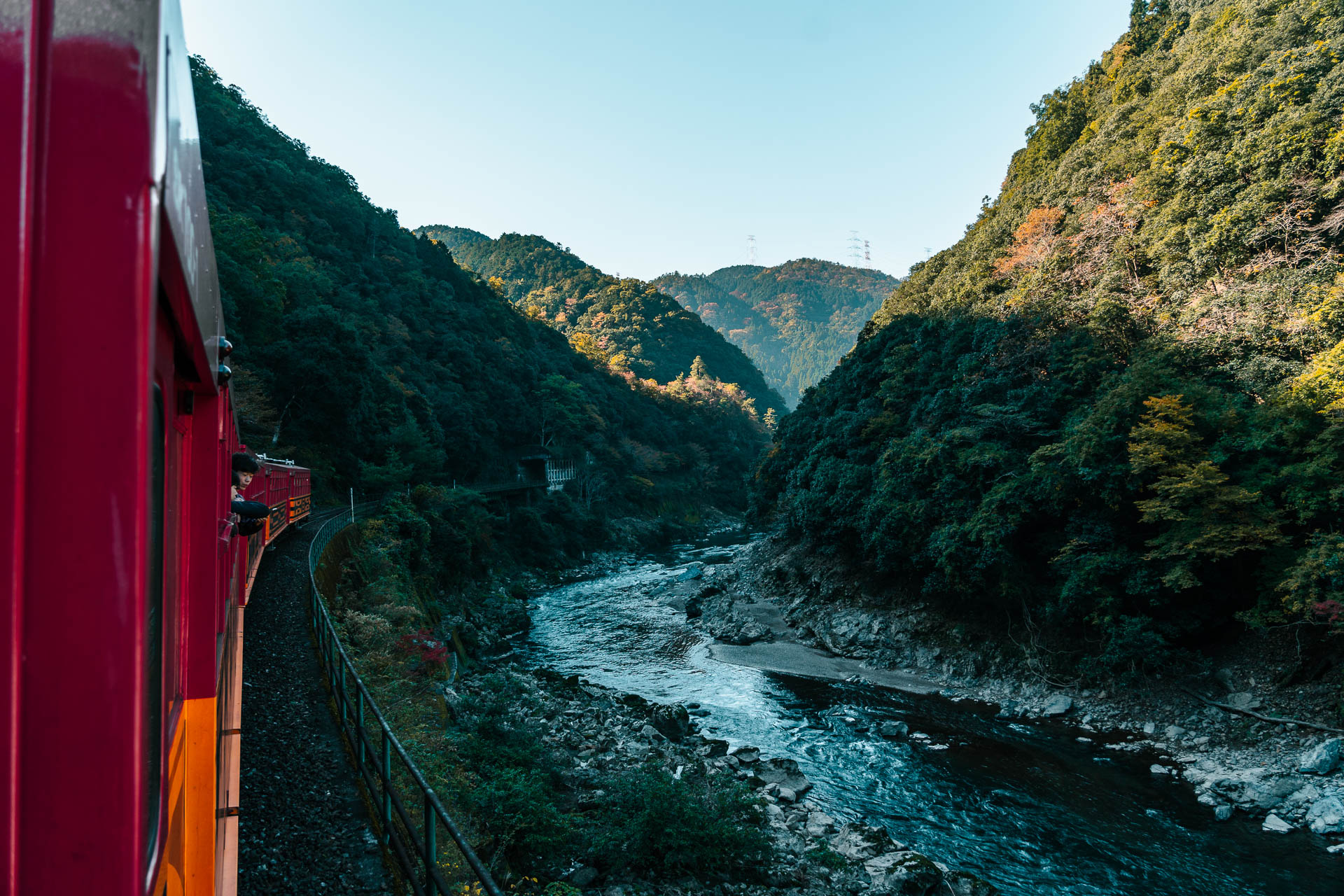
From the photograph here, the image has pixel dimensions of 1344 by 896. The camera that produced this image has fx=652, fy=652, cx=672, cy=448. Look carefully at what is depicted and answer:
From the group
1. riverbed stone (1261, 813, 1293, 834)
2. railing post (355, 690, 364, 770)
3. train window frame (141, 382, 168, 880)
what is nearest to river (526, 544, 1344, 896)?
riverbed stone (1261, 813, 1293, 834)

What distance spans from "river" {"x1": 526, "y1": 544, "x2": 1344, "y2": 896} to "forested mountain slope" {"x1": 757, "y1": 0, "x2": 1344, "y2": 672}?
3.70 m

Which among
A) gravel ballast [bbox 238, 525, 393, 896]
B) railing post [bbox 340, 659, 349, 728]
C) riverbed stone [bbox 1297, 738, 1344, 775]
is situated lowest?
riverbed stone [bbox 1297, 738, 1344, 775]

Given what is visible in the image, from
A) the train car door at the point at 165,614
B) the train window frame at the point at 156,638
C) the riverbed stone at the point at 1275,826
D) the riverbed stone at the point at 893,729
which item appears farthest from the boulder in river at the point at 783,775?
the train window frame at the point at 156,638

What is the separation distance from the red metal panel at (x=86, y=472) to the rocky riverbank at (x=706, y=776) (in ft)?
27.4

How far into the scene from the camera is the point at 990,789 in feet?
40.2

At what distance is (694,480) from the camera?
57000 millimetres

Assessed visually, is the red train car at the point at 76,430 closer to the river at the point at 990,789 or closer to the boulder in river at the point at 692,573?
the river at the point at 990,789

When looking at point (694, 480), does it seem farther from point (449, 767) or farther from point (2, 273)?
point (2, 273)

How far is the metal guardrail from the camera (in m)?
4.34

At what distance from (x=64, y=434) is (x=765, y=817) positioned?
11596 mm

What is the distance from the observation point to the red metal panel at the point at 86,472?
950mm

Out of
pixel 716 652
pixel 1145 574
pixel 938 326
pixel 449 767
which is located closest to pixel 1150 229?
pixel 938 326

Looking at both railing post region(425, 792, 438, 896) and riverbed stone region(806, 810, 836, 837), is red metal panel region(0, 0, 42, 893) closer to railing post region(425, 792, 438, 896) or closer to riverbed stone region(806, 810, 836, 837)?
railing post region(425, 792, 438, 896)

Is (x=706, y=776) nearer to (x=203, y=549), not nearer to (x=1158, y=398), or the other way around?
(x=203, y=549)
